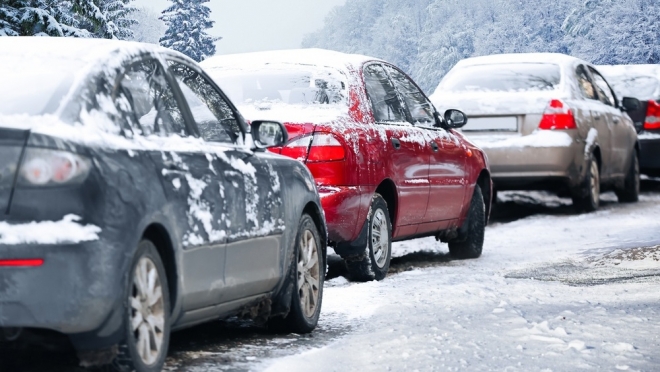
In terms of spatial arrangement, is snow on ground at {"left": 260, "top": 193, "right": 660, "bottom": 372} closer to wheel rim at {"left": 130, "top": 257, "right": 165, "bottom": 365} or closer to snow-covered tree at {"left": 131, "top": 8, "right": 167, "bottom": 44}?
wheel rim at {"left": 130, "top": 257, "right": 165, "bottom": 365}

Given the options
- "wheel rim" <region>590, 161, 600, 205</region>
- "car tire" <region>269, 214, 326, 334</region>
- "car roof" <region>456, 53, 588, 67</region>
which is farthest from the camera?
"wheel rim" <region>590, 161, 600, 205</region>

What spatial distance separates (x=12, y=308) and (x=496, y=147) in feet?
33.4

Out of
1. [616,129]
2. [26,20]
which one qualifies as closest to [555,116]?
[616,129]

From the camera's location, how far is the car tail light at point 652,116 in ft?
62.7

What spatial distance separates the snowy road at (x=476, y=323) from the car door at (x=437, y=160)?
0.47 meters

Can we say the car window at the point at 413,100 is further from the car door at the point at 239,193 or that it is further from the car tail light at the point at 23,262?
the car tail light at the point at 23,262

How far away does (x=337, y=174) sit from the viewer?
8859 mm

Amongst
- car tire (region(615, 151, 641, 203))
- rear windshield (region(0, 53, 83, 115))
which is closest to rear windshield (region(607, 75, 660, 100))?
car tire (region(615, 151, 641, 203))

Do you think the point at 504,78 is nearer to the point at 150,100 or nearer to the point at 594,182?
the point at 594,182

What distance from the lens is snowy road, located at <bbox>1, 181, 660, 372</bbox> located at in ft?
19.9

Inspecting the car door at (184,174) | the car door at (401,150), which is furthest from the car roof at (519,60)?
the car door at (184,174)

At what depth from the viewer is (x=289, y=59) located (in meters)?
9.55

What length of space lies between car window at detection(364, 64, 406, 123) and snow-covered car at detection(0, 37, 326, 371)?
2806mm

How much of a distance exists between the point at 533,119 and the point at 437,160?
3921mm
